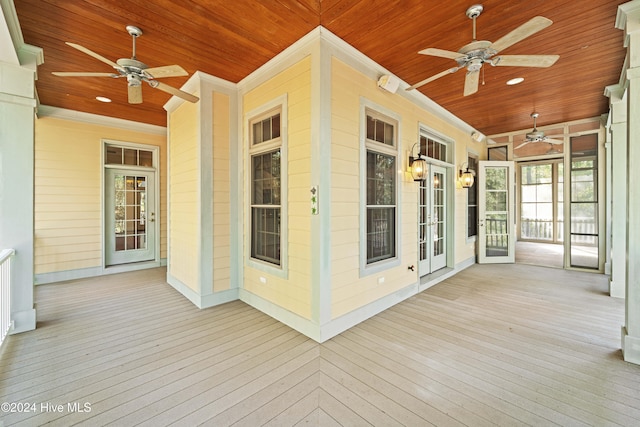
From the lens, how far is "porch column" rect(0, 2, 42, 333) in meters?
2.93

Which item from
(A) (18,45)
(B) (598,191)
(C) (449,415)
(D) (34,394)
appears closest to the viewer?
(C) (449,415)

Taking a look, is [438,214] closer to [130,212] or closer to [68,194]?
[130,212]

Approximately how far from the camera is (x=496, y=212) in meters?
6.62

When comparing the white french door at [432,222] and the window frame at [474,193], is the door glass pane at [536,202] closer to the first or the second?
the window frame at [474,193]

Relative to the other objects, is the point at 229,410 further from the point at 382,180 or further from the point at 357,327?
the point at 382,180

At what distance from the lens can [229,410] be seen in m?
1.85

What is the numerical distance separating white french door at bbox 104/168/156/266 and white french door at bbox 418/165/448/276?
5813mm

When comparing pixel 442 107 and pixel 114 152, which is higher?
pixel 442 107

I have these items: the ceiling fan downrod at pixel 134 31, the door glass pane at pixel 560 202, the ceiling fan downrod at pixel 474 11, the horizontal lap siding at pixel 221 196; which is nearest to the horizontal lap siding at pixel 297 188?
the horizontal lap siding at pixel 221 196

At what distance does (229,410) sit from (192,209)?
9.36 feet

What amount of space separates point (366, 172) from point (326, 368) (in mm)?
2177

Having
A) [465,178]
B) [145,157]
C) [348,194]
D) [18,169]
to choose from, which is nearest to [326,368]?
[348,194]

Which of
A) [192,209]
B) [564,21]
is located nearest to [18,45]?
[192,209]

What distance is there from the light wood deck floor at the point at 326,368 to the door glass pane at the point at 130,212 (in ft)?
7.30
